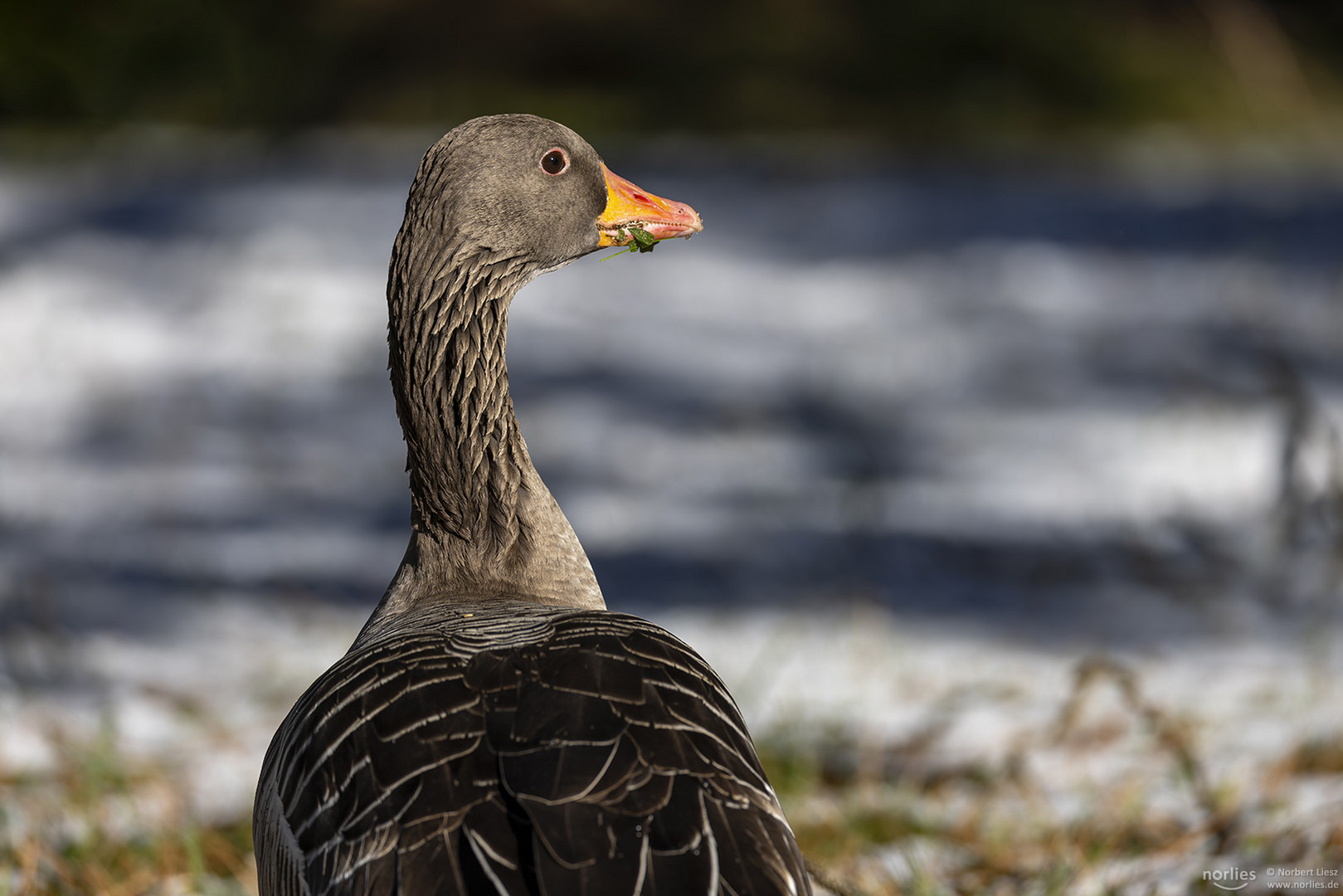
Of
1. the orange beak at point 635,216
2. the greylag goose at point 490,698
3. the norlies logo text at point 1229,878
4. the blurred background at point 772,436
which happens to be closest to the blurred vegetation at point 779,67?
the blurred background at point 772,436

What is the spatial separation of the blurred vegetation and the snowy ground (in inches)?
151

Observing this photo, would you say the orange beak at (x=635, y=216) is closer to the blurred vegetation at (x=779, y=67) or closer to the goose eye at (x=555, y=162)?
the goose eye at (x=555, y=162)

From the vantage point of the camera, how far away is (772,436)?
30.2 ft

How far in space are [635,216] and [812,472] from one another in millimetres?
4988

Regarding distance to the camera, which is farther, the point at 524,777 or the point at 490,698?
the point at 490,698

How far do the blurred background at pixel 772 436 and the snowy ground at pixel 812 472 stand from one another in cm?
3

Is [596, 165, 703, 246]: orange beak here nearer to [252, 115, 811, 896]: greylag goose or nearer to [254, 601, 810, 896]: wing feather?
[252, 115, 811, 896]: greylag goose

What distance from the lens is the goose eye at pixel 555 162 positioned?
3730 millimetres

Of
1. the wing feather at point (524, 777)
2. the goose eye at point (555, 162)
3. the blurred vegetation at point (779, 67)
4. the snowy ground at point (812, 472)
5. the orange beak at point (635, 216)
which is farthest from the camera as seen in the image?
the blurred vegetation at point (779, 67)

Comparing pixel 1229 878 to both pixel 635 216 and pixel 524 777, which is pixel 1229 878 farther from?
pixel 635 216

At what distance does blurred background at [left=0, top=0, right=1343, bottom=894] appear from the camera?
4.59 m

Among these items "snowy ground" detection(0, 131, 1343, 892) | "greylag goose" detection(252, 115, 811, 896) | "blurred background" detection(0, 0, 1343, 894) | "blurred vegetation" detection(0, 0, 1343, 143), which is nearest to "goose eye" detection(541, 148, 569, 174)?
"greylag goose" detection(252, 115, 811, 896)

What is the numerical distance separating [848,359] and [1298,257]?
4.91m

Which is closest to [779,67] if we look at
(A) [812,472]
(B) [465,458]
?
(A) [812,472]
